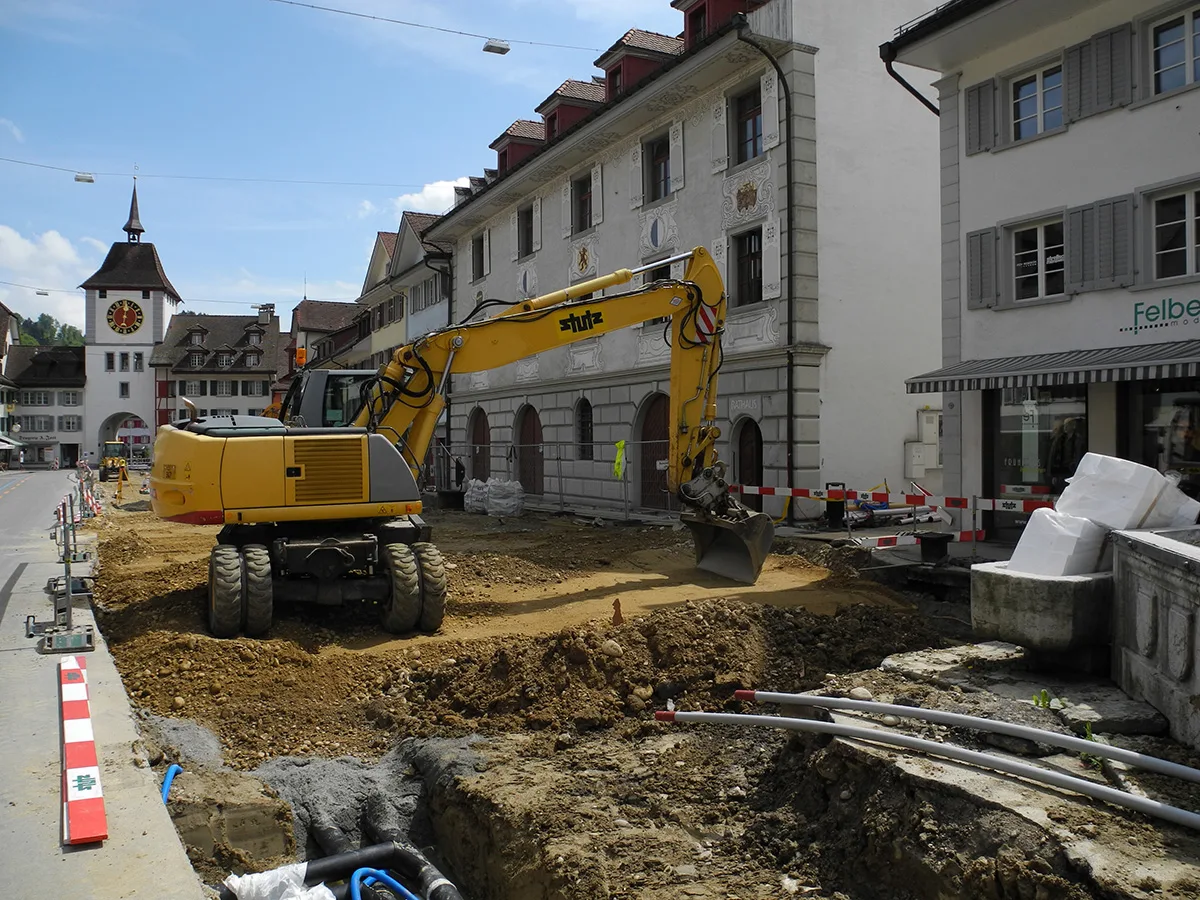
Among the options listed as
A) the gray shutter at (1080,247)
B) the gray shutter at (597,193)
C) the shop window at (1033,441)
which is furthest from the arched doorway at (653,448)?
the gray shutter at (1080,247)

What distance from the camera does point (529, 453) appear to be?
92.1ft

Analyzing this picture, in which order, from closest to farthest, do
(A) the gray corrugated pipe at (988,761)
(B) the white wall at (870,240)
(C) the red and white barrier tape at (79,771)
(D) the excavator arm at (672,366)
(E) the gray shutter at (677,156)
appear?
(A) the gray corrugated pipe at (988,761) < (C) the red and white barrier tape at (79,771) < (D) the excavator arm at (672,366) < (B) the white wall at (870,240) < (E) the gray shutter at (677,156)

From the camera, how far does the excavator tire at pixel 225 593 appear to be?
8.70 m

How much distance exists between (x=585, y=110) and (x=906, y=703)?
79.8 feet

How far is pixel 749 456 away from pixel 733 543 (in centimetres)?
710

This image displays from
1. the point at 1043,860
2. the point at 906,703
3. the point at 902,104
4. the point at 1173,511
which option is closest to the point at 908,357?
the point at 902,104

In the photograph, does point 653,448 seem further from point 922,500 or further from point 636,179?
point 922,500

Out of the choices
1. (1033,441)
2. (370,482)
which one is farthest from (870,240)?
(370,482)

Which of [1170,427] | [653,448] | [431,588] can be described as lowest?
[431,588]

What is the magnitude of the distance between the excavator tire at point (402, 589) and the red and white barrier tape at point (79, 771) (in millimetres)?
2850

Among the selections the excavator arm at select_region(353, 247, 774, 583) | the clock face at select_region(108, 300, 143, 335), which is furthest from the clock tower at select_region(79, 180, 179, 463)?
the excavator arm at select_region(353, 247, 774, 583)

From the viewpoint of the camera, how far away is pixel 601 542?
16.3 meters

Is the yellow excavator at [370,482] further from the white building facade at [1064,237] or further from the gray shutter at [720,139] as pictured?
the gray shutter at [720,139]

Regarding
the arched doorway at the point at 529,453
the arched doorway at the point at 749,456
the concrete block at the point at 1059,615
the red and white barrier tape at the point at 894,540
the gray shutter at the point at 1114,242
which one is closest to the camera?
the concrete block at the point at 1059,615
